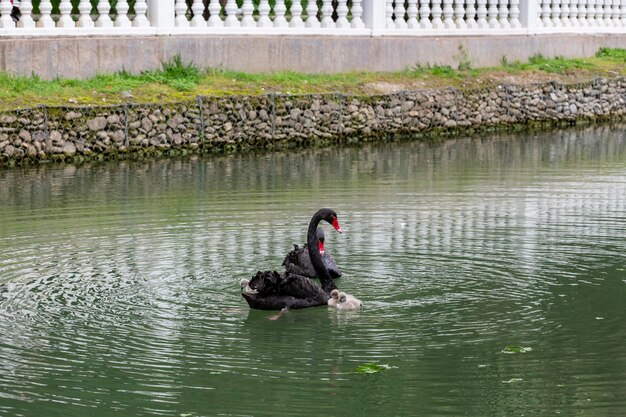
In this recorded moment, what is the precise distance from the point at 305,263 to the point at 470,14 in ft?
47.2

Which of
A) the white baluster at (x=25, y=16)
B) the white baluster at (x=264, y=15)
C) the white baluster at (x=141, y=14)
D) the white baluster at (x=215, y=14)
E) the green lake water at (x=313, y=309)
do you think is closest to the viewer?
the green lake water at (x=313, y=309)

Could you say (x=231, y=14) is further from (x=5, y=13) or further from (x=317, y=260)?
(x=317, y=260)

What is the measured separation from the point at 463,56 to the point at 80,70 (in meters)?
7.95

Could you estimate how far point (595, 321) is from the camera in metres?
11.3

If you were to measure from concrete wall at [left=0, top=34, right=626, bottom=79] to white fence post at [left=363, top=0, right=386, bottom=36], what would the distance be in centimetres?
19

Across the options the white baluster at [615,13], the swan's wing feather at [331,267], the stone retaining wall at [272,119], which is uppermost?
the white baluster at [615,13]

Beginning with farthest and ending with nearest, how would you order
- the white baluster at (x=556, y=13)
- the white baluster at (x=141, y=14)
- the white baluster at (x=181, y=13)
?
the white baluster at (x=556, y=13) → the white baluster at (x=181, y=13) → the white baluster at (x=141, y=14)

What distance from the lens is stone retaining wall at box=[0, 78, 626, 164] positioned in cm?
1995

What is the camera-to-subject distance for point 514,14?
27.4m

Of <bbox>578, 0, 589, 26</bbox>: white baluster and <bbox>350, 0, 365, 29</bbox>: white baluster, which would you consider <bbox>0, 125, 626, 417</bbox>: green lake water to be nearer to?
<bbox>350, 0, 365, 29</bbox>: white baluster

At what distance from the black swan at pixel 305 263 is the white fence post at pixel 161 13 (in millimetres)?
9628

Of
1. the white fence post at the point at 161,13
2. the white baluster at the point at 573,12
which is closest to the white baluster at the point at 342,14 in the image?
the white fence post at the point at 161,13

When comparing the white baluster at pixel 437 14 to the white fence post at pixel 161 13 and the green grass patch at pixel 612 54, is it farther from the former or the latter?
the white fence post at pixel 161 13

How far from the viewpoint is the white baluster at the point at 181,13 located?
2230cm
